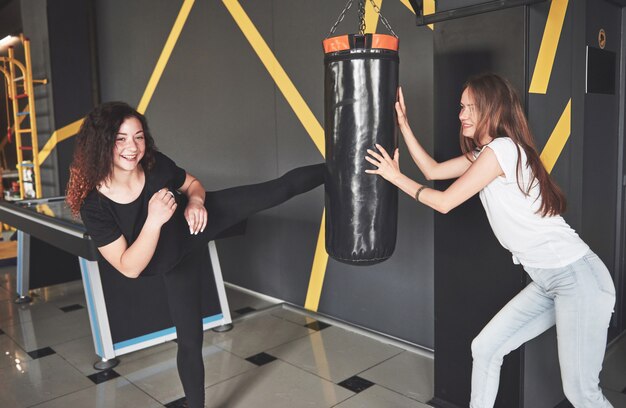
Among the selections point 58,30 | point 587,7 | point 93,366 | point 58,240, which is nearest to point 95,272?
point 58,240

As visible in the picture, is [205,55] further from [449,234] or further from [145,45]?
[449,234]

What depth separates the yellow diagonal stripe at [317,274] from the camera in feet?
13.9

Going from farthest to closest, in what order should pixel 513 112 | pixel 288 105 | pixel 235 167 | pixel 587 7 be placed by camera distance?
pixel 235 167, pixel 288 105, pixel 587 7, pixel 513 112

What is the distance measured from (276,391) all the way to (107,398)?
917 millimetres

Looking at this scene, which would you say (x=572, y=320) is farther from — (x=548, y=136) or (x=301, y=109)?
(x=301, y=109)

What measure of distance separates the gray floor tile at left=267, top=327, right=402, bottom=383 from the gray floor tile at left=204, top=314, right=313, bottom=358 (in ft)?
0.33

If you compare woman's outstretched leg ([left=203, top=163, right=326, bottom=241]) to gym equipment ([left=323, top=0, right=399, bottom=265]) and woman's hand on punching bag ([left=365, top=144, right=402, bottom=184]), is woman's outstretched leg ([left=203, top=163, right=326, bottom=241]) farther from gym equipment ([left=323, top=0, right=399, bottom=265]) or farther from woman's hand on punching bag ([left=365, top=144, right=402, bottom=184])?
woman's hand on punching bag ([left=365, top=144, right=402, bottom=184])

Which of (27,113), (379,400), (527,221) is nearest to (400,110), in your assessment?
(527,221)

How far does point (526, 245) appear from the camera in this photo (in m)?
2.07

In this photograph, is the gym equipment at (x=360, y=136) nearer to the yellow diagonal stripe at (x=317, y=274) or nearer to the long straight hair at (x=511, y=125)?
the long straight hair at (x=511, y=125)

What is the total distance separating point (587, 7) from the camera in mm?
2887

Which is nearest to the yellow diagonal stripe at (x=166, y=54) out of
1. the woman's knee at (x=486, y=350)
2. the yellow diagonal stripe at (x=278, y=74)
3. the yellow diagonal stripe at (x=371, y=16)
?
the yellow diagonal stripe at (x=278, y=74)

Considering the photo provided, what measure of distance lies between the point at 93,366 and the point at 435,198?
250 centimetres

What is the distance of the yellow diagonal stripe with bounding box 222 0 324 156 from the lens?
13.6ft
